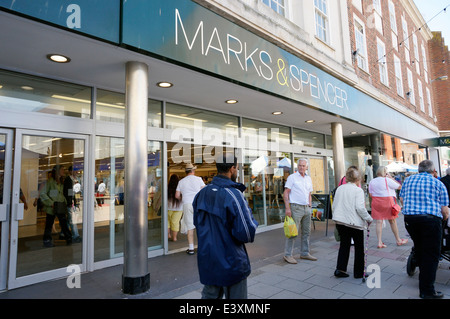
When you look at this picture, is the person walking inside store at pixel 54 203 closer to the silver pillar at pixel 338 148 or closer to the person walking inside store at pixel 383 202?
the person walking inside store at pixel 383 202

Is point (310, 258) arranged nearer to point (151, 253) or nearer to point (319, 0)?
point (151, 253)

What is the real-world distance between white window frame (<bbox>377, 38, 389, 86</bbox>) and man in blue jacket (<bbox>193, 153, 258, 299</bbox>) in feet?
40.9

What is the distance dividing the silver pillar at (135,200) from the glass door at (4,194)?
5.77 feet

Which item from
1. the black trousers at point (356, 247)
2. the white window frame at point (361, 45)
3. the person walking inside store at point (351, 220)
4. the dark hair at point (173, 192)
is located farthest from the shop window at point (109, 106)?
the white window frame at point (361, 45)

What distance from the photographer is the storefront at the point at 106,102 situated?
373 cm

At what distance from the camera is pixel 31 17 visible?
3055 mm

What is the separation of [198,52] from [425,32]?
23896mm

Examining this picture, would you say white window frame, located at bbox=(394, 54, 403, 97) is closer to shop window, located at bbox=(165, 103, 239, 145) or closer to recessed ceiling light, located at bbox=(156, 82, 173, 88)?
shop window, located at bbox=(165, 103, 239, 145)

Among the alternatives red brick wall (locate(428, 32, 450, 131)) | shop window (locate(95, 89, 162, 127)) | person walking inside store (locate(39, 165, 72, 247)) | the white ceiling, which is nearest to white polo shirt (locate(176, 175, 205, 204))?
shop window (locate(95, 89, 162, 127))

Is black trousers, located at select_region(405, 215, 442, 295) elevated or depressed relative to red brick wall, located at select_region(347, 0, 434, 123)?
depressed

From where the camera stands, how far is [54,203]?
15.8 ft

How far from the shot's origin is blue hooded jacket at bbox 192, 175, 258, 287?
91.2 inches

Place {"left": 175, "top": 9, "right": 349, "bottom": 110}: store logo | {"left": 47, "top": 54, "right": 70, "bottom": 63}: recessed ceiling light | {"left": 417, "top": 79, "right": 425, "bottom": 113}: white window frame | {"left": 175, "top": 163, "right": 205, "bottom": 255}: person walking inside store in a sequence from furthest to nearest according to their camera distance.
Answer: {"left": 417, "top": 79, "right": 425, "bottom": 113}: white window frame < {"left": 175, "top": 163, "right": 205, "bottom": 255}: person walking inside store < {"left": 175, "top": 9, "right": 349, "bottom": 110}: store logo < {"left": 47, "top": 54, "right": 70, "bottom": 63}: recessed ceiling light
